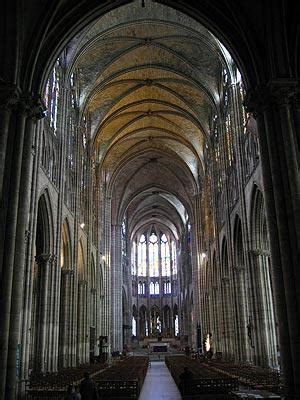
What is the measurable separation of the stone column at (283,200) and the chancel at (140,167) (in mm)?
46

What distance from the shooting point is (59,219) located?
23.4 meters

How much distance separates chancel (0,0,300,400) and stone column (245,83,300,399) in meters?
0.05

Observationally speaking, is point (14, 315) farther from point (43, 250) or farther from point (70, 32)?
point (70, 32)

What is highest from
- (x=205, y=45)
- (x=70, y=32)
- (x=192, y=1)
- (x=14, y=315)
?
(x=205, y=45)

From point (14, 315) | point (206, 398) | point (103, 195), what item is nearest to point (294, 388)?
point (206, 398)

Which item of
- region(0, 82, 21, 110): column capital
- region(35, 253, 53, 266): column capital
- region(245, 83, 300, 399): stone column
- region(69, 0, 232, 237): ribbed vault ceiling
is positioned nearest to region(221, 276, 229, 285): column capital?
region(69, 0, 232, 237): ribbed vault ceiling

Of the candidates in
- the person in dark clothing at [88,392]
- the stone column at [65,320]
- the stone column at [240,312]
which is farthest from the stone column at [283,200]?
the stone column at [65,320]

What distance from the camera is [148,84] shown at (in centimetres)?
3378

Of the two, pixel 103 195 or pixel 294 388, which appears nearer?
pixel 294 388

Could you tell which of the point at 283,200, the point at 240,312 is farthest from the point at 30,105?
the point at 240,312

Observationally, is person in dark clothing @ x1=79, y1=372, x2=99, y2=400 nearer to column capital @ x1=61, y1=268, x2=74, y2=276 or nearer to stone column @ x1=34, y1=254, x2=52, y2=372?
stone column @ x1=34, y1=254, x2=52, y2=372

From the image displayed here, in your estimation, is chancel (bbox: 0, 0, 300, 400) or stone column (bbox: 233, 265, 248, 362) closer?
chancel (bbox: 0, 0, 300, 400)

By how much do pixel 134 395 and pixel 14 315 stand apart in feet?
15.6

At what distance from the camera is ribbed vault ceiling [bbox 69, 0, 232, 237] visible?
85.7 ft
